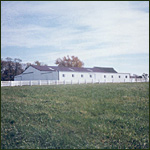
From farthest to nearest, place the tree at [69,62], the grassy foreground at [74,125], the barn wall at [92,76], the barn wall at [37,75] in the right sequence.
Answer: the tree at [69,62]
the barn wall at [92,76]
the barn wall at [37,75]
the grassy foreground at [74,125]

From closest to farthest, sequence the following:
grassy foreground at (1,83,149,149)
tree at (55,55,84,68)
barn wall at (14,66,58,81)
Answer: grassy foreground at (1,83,149,149)
barn wall at (14,66,58,81)
tree at (55,55,84,68)

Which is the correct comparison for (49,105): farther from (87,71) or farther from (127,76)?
(127,76)

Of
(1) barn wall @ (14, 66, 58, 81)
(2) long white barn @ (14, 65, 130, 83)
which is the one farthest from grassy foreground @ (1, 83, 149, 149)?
(1) barn wall @ (14, 66, 58, 81)

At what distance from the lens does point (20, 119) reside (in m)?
8.20

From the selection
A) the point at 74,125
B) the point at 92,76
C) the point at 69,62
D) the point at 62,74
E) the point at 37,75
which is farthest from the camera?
the point at 69,62

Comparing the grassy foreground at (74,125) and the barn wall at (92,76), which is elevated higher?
the barn wall at (92,76)

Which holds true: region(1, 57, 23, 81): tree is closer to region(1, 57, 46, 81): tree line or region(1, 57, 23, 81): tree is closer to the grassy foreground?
region(1, 57, 46, 81): tree line

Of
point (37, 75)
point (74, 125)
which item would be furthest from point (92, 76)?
point (74, 125)

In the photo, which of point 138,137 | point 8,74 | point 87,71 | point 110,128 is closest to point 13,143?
point 110,128

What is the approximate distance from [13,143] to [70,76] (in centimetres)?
3068

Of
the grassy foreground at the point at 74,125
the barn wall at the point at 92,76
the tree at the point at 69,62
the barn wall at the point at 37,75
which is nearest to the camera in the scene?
the grassy foreground at the point at 74,125

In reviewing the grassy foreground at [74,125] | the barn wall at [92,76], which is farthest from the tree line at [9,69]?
the grassy foreground at [74,125]

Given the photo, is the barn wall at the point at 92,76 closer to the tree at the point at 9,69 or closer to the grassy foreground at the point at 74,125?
the tree at the point at 9,69

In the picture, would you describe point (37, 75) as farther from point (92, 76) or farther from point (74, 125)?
point (74, 125)
